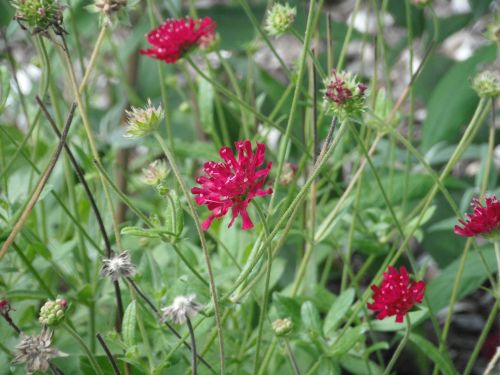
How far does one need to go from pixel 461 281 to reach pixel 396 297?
1.06 ft

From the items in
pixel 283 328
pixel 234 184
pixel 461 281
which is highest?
pixel 234 184

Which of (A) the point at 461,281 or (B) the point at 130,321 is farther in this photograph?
(A) the point at 461,281

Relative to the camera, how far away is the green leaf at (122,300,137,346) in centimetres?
54

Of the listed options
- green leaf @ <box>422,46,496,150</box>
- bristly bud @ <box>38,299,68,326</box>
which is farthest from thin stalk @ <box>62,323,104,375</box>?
green leaf @ <box>422,46,496,150</box>

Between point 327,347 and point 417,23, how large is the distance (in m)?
0.82

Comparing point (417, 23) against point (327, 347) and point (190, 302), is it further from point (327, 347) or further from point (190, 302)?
point (190, 302)

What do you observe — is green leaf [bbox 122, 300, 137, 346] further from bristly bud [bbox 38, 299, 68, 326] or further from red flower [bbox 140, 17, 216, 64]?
red flower [bbox 140, 17, 216, 64]

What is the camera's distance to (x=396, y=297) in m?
0.53

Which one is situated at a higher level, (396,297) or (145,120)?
(145,120)

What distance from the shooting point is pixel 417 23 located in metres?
1.31

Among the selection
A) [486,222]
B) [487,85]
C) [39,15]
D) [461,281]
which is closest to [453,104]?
[461,281]

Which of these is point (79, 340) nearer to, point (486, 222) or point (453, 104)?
point (486, 222)

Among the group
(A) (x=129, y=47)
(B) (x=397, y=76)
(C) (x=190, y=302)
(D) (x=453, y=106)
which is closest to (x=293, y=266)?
(D) (x=453, y=106)

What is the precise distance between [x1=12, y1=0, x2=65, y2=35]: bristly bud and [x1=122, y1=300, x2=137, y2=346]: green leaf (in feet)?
0.67
